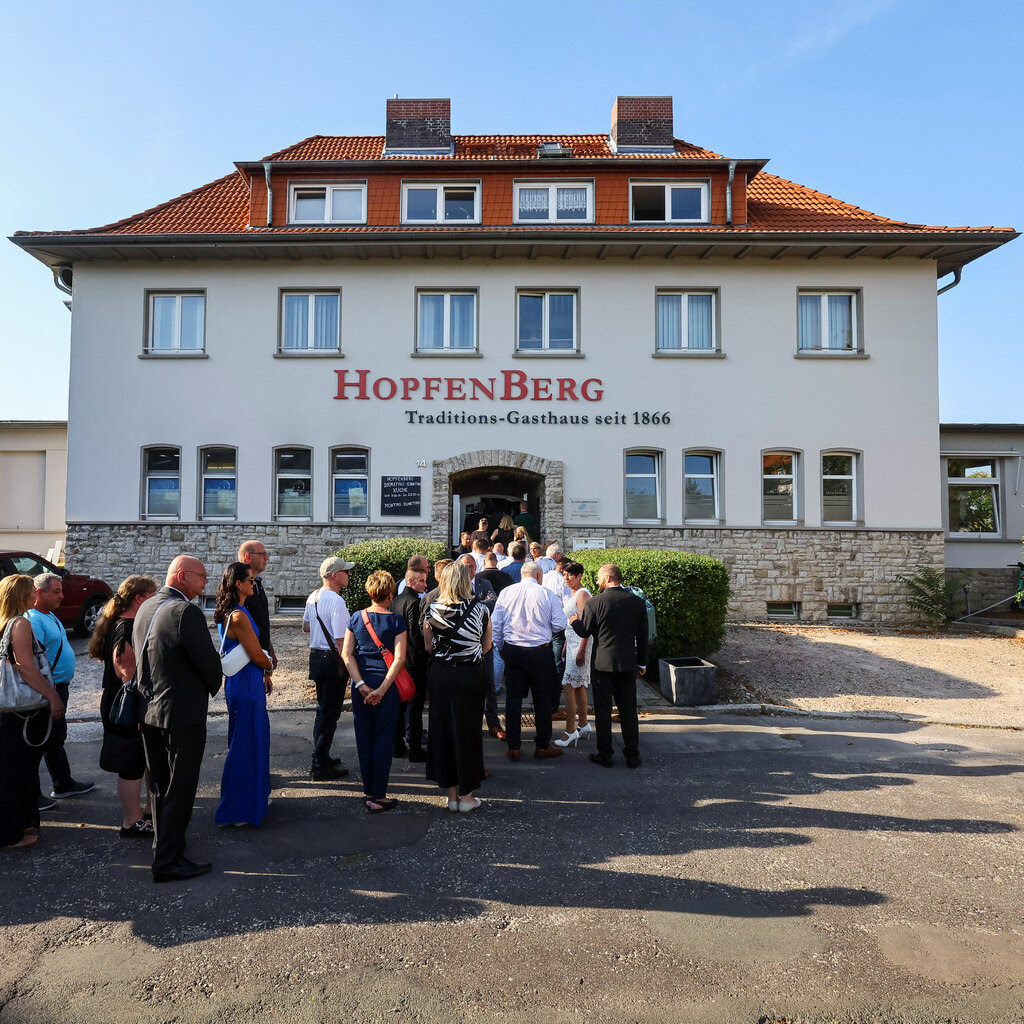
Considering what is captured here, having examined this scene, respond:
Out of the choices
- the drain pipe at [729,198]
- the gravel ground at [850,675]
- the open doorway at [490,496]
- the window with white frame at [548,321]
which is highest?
the drain pipe at [729,198]

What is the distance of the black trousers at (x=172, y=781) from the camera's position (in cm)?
405

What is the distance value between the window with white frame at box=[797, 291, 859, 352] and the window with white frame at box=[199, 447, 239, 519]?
42.5ft

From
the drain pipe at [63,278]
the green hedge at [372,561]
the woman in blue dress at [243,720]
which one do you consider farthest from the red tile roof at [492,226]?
the woman in blue dress at [243,720]

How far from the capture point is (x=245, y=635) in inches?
189

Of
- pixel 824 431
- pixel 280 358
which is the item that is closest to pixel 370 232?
pixel 280 358

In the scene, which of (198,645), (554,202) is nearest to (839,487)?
(554,202)

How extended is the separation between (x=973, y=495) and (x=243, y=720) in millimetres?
18803

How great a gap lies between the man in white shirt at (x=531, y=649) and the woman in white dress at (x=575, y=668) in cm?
41

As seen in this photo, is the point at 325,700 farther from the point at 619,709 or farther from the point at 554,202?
the point at 554,202

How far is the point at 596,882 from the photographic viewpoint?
4039 mm

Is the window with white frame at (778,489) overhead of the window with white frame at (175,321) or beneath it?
beneath

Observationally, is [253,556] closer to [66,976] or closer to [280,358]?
[66,976]

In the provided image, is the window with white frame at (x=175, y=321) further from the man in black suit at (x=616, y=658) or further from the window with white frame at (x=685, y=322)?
the man in black suit at (x=616, y=658)

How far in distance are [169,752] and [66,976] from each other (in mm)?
1176
